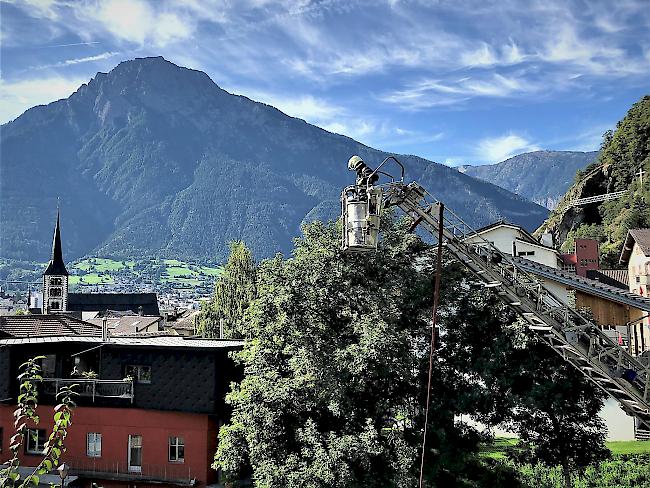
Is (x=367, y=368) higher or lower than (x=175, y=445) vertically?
higher

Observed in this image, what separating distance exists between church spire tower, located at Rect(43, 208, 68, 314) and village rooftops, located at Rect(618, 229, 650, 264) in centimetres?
10787

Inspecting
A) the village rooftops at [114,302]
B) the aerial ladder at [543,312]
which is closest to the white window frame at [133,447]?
the aerial ladder at [543,312]

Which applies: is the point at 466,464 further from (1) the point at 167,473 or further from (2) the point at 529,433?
(1) the point at 167,473

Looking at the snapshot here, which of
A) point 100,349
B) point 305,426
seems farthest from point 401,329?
point 100,349

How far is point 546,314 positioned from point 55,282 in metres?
134

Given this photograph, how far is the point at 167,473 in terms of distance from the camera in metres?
27.8

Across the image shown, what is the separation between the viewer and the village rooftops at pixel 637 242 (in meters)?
54.9

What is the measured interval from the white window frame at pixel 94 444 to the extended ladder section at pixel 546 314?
18.4m

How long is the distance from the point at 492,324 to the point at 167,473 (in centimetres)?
1429

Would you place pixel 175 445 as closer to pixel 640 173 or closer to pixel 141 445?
pixel 141 445

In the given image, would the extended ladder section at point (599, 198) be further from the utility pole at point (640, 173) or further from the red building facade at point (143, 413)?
the red building facade at point (143, 413)

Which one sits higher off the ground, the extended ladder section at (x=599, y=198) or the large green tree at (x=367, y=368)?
the extended ladder section at (x=599, y=198)

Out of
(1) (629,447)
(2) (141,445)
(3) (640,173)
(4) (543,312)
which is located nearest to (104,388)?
(2) (141,445)

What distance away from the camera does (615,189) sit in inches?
3861
